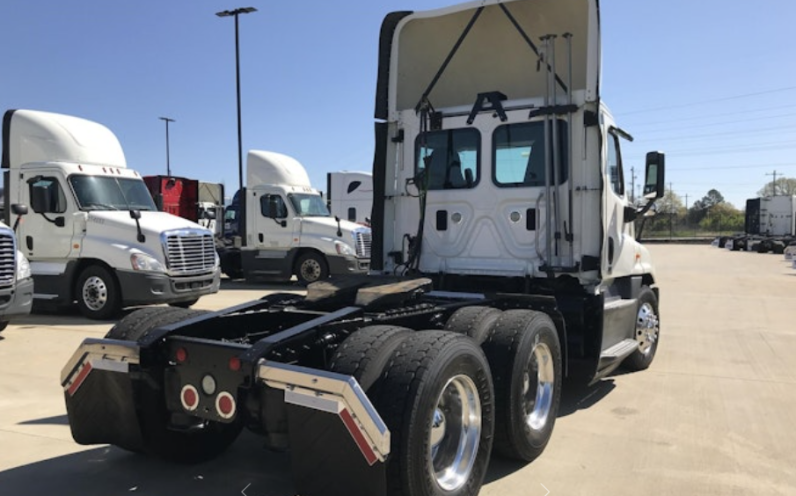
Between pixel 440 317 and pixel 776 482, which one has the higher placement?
pixel 440 317

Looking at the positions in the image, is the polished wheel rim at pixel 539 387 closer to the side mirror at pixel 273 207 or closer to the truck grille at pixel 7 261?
the truck grille at pixel 7 261

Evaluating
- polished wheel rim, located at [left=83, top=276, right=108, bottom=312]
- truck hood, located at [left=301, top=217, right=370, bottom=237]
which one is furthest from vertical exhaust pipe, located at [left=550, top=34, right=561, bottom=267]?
truck hood, located at [left=301, top=217, right=370, bottom=237]

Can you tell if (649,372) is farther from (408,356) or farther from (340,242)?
(340,242)

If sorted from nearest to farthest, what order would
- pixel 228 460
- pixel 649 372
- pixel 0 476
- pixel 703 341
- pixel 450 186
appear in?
pixel 0 476 → pixel 228 460 → pixel 450 186 → pixel 649 372 → pixel 703 341

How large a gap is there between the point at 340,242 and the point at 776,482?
12951 mm

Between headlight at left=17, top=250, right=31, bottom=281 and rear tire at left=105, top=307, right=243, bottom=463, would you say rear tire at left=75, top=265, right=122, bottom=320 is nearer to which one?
headlight at left=17, top=250, right=31, bottom=281

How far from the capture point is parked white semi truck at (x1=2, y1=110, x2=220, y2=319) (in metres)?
10.4

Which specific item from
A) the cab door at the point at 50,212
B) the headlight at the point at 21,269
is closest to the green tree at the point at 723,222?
the cab door at the point at 50,212

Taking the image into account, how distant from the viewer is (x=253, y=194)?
16.9 metres

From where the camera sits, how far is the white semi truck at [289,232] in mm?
16266

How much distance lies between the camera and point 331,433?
2809 millimetres

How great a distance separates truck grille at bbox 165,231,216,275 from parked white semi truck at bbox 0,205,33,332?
225 cm

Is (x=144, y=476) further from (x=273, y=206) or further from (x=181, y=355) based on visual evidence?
(x=273, y=206)

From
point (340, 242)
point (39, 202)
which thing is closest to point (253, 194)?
point (340, 242)
